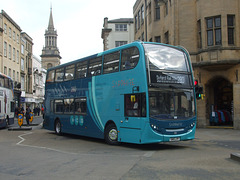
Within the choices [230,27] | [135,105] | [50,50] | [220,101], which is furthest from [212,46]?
[50,50]

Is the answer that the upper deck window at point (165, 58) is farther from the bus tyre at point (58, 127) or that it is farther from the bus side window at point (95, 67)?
the bus tyre at point (58, 127)

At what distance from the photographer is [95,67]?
48.8 feet

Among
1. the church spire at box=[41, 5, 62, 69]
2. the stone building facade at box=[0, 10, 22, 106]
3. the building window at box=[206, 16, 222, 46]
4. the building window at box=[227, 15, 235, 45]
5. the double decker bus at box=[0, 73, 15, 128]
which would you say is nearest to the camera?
the building window at box=[227, 15, 235, 45]

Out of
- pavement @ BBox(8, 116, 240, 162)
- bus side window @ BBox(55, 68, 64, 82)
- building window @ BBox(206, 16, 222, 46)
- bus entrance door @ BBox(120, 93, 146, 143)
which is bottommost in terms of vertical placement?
pavement @ BBox(8, 116, 240, 162)

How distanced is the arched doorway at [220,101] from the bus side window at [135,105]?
38.1 ft

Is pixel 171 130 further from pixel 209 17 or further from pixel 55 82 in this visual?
pixel 209 17

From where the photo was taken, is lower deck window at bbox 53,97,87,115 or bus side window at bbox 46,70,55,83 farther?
bus side window at bbox 46,70,55,83

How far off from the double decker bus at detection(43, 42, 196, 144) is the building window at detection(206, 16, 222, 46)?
947cm

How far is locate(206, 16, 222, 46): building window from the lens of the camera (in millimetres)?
21656

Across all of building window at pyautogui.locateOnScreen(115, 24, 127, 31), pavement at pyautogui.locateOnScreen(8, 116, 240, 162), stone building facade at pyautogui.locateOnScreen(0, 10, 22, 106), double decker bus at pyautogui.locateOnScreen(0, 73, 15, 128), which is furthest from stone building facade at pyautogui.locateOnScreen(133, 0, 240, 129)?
building window at pyautogui.locateOnScreen(115, 24, 127, 31)

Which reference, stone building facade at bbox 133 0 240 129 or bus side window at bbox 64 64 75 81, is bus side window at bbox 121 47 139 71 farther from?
stone building facade at bbox 133 0 240 129

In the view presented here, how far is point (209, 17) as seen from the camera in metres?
22.0

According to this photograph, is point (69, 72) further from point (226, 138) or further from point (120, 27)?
point (120, 27)

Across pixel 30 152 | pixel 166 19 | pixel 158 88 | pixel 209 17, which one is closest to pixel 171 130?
pixel 158 88
